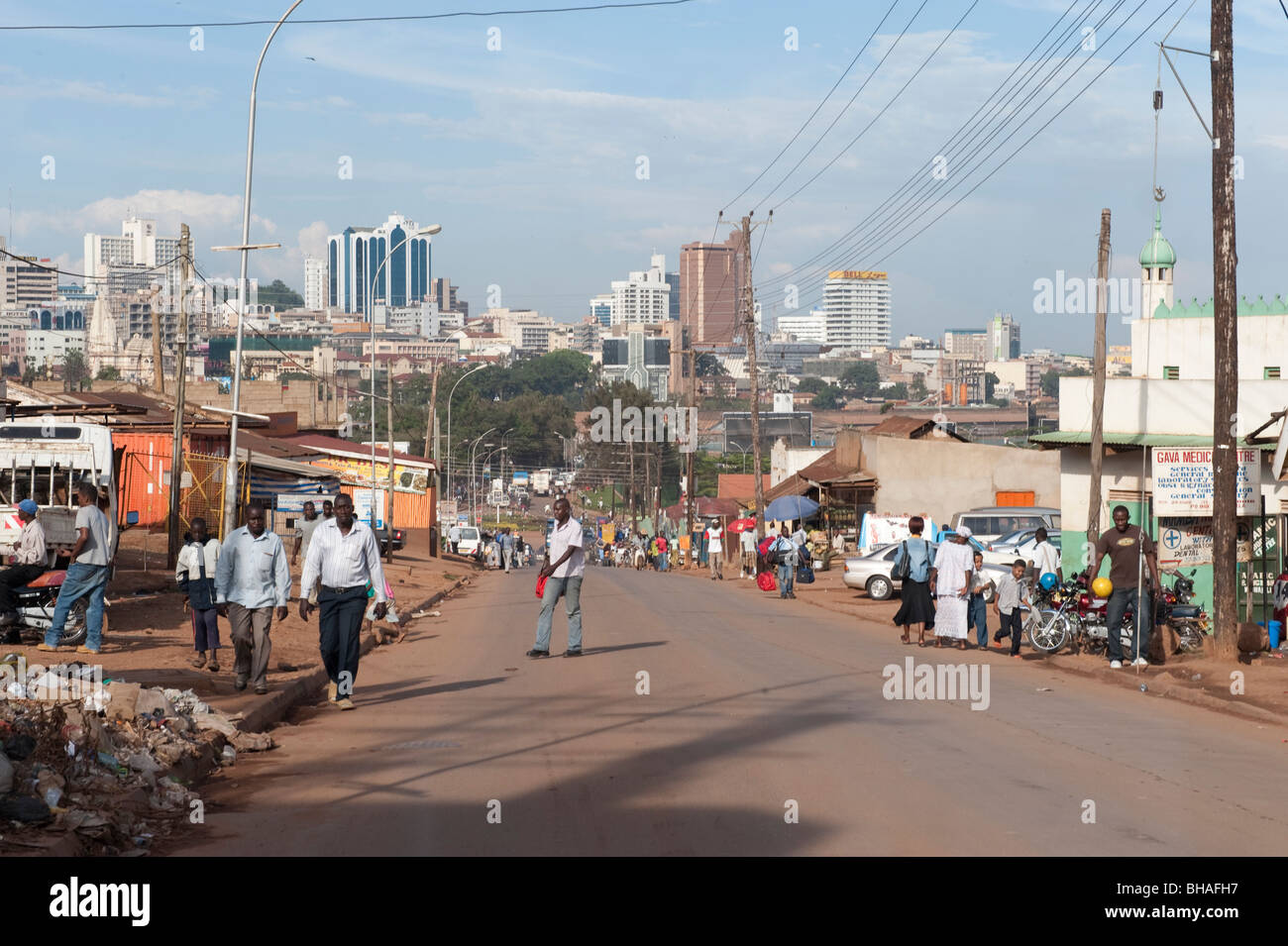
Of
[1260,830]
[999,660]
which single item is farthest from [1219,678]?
[1260,830]

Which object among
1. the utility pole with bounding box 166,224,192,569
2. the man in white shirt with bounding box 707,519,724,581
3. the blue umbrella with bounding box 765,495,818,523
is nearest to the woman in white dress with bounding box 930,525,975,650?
the utility pole with bounding box 166,224,192,569

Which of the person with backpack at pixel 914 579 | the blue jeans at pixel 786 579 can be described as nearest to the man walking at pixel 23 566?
the person with backpack at pixel 914 579

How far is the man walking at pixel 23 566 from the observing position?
14.8 metres

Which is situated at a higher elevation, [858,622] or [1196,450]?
[1196,450]

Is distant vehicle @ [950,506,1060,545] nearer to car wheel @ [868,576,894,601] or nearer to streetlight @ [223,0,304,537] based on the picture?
car wheel @ [868,576,894,601]

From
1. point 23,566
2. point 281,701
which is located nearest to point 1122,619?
point 281,701

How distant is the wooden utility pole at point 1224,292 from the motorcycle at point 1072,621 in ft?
5.24

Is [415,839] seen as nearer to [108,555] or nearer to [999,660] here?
[108,555]

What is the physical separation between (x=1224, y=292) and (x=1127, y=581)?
3748 mm

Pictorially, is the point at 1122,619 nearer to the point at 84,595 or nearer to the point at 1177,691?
the point at 1177,691

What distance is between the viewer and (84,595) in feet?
46.2

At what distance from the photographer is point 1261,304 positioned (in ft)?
133

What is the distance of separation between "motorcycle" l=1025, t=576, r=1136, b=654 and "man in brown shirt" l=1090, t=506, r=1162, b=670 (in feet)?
4.18
